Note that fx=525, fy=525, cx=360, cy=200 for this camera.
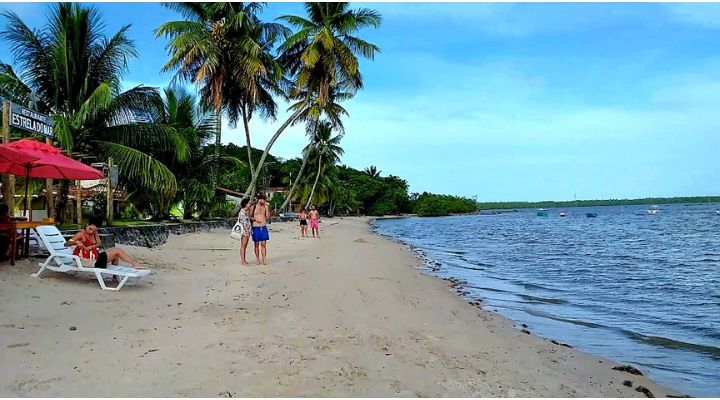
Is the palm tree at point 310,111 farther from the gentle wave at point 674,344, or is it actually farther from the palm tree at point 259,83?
the gentle wave at point 674,344

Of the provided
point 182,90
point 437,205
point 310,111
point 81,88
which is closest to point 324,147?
point 310,111

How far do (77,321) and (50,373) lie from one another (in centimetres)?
175

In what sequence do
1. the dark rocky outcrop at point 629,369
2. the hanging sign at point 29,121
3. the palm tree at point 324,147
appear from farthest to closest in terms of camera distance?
the palm tree at point 324,147
the hanging sign at point 29,121
the dark rocky outcrop at point 629,369

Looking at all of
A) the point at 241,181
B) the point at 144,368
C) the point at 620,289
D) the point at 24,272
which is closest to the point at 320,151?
the point at 241,181

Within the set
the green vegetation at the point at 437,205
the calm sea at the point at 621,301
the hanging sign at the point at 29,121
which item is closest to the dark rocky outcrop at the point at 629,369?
the calm sea at the point at 621,301

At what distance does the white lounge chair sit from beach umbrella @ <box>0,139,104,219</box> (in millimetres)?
1224

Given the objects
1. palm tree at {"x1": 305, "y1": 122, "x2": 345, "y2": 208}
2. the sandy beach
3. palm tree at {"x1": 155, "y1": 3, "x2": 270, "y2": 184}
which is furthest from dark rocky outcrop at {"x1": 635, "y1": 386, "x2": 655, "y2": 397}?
palm tree at {"x1": 305, "y1": 122, "x2": 345, "y2": 208}

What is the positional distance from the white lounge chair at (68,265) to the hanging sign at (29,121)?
2.26 metres

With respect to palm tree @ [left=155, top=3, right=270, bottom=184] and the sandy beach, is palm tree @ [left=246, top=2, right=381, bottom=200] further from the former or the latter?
the sandy beach

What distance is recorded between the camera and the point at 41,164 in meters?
8.59

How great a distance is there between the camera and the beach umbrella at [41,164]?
843 cm

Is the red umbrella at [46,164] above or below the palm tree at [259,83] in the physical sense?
below

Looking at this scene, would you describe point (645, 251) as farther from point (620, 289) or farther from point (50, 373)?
point (50, 373)

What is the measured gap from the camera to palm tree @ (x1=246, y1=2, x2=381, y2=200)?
85.8 feet
